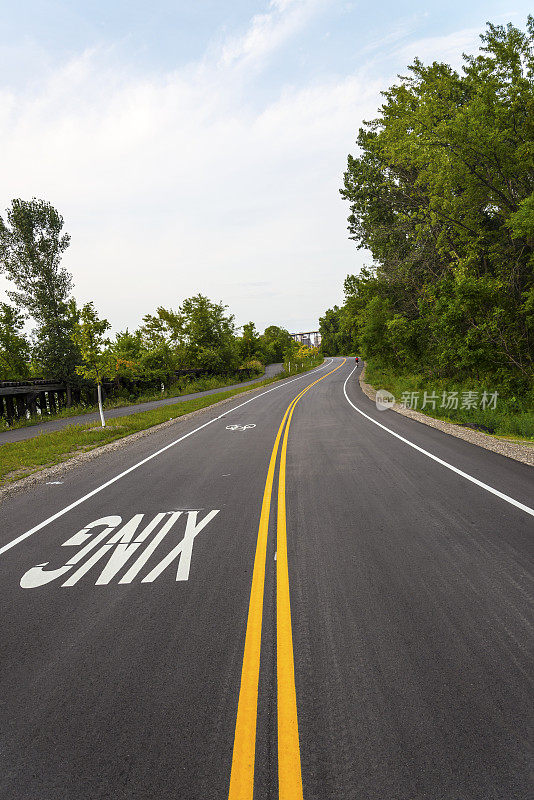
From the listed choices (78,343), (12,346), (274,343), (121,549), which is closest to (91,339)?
(78,343)

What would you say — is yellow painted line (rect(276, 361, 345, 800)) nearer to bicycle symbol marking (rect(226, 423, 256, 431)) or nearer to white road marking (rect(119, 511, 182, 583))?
white road marking (rect(119, 511, 182, 583))

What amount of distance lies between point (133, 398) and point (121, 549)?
26268 millimetres

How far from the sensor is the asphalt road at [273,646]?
2.14 metres

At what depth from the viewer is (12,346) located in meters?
30.8

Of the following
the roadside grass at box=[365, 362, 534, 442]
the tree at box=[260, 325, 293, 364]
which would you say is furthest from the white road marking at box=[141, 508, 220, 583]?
the tree at box=[260, 325, 293, 364]

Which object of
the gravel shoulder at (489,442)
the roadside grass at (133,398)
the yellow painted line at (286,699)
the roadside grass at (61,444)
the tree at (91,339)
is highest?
the tree at (91,339)

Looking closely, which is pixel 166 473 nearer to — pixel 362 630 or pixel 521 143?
pixel 362 630

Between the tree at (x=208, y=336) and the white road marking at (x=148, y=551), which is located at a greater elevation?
the tree at (x=208, y=336)

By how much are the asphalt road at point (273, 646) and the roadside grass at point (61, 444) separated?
4007 millimetres

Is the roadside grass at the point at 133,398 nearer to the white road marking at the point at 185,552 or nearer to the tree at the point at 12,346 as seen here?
the tree at the point at 12,346

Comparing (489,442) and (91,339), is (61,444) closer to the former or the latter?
(91,339)

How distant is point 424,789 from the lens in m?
1.98

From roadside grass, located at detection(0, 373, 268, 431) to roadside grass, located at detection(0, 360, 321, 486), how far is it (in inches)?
151

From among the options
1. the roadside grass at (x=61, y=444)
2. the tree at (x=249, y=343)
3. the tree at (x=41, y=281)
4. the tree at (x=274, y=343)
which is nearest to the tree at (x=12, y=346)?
the tree at (x=41, y=281)
